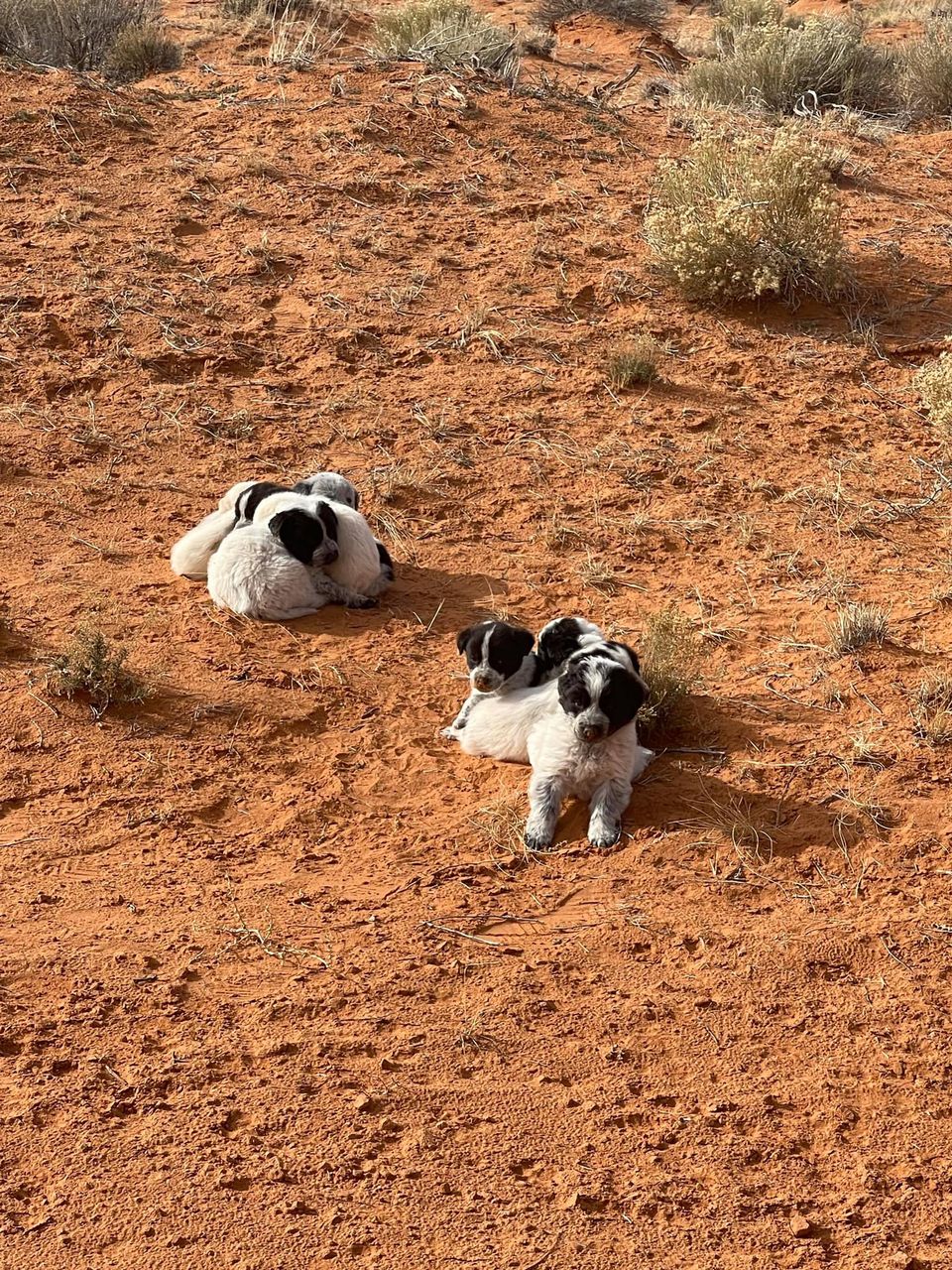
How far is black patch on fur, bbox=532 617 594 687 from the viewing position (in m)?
5.87

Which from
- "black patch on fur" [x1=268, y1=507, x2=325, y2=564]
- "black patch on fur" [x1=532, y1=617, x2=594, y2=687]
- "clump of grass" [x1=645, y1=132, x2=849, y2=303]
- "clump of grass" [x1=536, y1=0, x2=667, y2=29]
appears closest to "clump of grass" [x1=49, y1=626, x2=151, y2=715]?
"black patch on fur" [x1=268, y1=507, x2=325, y2=564]

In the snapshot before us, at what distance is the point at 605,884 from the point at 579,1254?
5.41ft

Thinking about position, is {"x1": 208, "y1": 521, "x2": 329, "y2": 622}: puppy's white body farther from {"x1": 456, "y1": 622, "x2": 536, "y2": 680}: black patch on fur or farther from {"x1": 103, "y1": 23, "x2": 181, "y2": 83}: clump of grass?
{"x1": 103, "y1": 23, "x2": 181, "y2": 83}: clump of grass

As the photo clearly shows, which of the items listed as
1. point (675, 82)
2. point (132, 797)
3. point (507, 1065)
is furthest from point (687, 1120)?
point (675, 82)

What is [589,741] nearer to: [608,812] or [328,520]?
[608,812]

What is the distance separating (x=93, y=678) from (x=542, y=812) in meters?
2.34

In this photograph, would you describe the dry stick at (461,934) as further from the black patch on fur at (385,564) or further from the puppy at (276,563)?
the black patch on fur at (385,564)

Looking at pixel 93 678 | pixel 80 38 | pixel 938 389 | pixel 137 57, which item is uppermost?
pixel 80 38

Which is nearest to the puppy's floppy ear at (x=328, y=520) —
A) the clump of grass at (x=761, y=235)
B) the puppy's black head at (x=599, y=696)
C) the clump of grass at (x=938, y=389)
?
the puppy's black head at (x=599, y=696)

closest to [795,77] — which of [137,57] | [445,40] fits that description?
[445,40]

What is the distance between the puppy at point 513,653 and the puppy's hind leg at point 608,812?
705mm

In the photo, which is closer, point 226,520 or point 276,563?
point 276,563

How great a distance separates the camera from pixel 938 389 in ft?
28.5

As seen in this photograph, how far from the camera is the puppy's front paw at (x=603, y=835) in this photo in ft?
17.2
